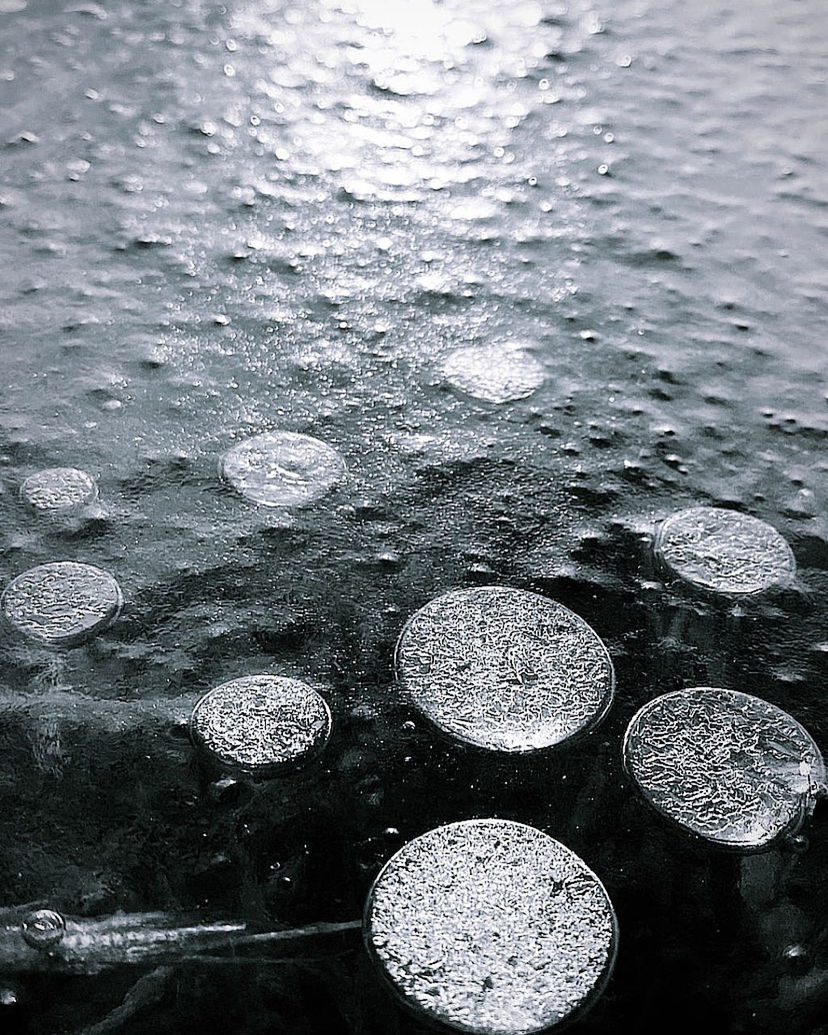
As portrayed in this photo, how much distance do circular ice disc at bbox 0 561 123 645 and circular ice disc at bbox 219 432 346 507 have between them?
0.22 meters

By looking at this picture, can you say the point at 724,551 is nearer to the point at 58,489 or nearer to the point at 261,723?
the point at 261,723

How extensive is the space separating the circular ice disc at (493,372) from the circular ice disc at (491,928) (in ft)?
A: 2.25

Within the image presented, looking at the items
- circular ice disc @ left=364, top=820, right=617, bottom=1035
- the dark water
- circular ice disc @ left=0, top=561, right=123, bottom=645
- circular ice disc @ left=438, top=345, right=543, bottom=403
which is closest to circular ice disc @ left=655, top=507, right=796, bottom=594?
the dark water

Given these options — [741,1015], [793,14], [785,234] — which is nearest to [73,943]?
[741,1015]

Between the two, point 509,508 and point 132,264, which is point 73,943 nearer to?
point 509,508

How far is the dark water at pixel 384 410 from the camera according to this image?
3.18ft

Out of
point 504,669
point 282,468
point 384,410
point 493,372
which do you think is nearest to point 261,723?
point 504,669

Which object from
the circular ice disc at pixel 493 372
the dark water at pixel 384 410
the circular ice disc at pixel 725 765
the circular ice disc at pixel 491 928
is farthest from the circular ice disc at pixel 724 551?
the circular ice disc at pixel 491 928

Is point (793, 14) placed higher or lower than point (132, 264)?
higher

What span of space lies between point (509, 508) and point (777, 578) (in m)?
0.33

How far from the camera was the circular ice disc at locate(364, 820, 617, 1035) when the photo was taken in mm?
868

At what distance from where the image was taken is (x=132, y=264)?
1.67 metres

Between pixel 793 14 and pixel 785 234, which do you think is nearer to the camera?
pixel 785 234

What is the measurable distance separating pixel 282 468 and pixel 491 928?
0.65m
